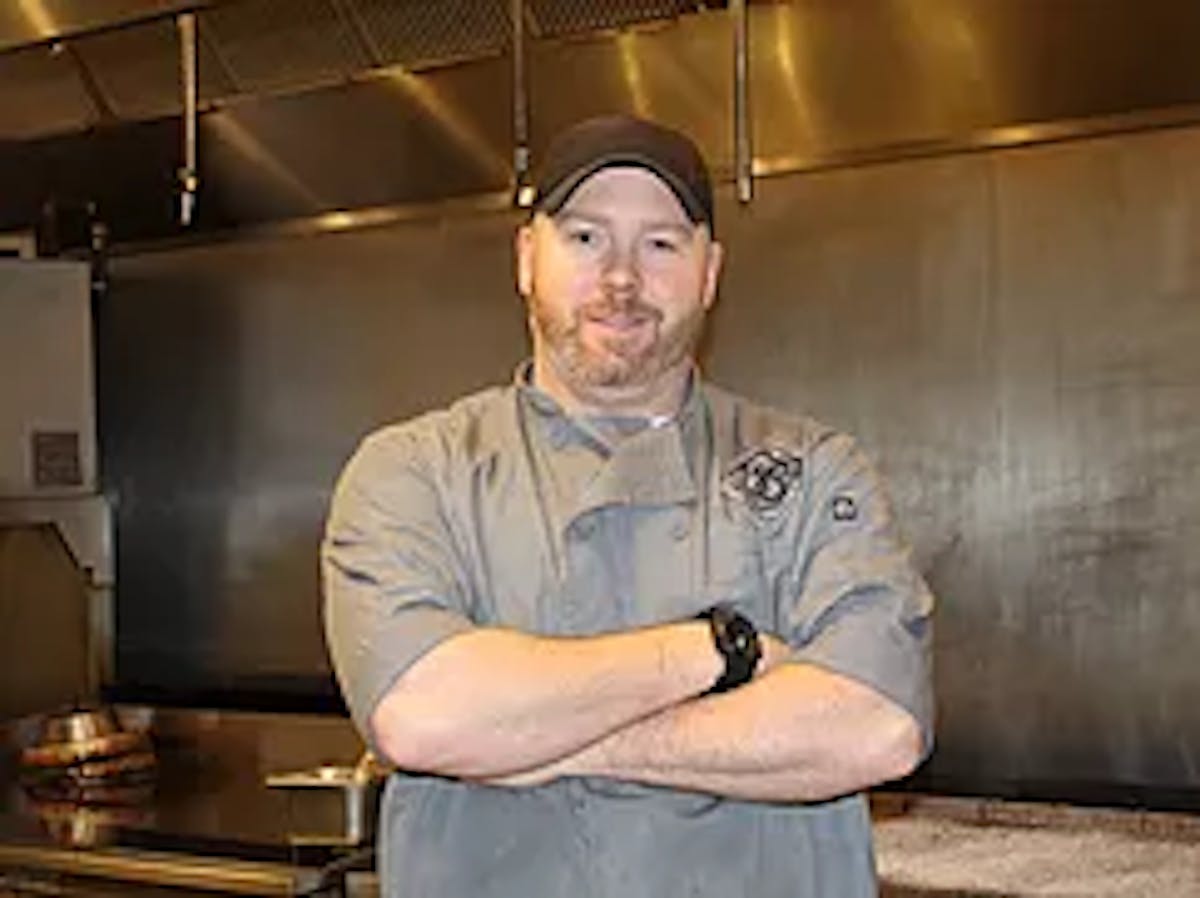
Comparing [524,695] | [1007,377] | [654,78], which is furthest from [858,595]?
[654,78]

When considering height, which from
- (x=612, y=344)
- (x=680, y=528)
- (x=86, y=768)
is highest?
(x=612, y=344)

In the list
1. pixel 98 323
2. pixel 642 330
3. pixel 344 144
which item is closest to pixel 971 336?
pixel 344 144

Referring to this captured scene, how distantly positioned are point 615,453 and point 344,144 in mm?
2349

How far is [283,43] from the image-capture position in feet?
12.2

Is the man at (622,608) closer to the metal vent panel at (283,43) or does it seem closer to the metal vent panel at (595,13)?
the metal vent panel at (595,13)

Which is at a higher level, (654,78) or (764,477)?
(654,78)

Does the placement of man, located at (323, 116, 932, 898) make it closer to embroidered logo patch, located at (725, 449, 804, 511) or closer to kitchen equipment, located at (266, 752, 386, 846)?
embroidered logo patch, located at (725, 449, 804, 511)

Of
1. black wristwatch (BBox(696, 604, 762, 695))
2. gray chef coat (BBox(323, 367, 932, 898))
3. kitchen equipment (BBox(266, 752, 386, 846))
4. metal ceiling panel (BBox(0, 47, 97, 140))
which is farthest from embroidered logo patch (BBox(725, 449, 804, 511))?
metal ceiling panel (BBox(0, 47, 97, 140))

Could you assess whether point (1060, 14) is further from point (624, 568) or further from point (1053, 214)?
point (624, 568)

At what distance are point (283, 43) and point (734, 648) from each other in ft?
8.08

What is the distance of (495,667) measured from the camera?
1584 millimetres

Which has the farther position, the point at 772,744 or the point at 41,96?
the point at 41,96

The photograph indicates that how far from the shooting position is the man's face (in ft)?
5.57

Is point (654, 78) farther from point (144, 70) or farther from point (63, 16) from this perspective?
point (144, 70)
